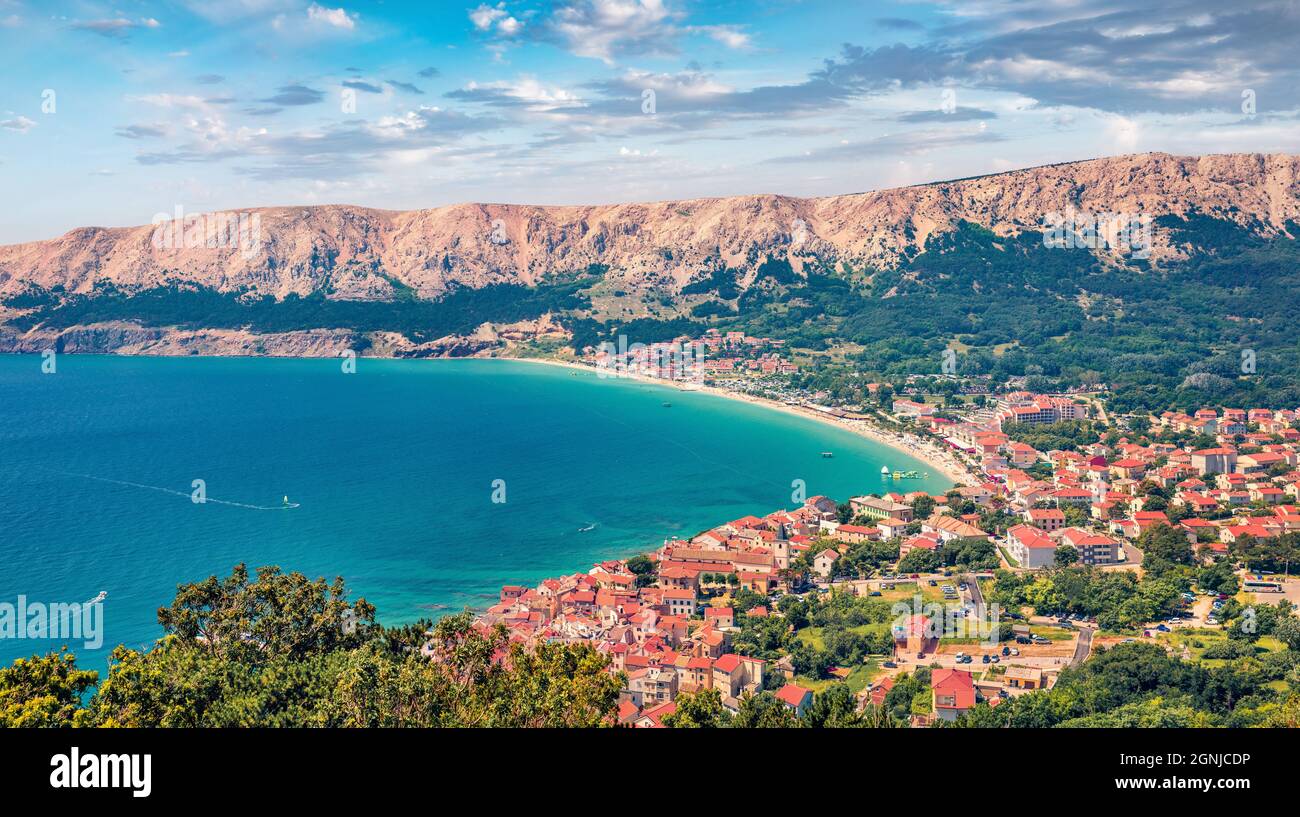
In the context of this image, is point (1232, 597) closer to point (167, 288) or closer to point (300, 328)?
point (300, 328)

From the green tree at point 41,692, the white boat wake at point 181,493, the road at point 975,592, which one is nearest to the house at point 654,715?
the green tree at point 41,692

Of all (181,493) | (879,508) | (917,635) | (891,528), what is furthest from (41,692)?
(181,493)

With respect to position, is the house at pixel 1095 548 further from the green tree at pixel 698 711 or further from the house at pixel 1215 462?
the green tree at pixel 698 711

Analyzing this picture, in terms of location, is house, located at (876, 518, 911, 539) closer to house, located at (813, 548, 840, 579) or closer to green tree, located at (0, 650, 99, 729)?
house, located at (813, 548, 840, 579)

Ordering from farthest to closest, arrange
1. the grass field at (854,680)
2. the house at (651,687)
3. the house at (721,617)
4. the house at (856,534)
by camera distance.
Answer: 1. the house at (856,534)
2. the house at (721,617)
3. the house at (651,687)
4. the grass field at (854,680)
